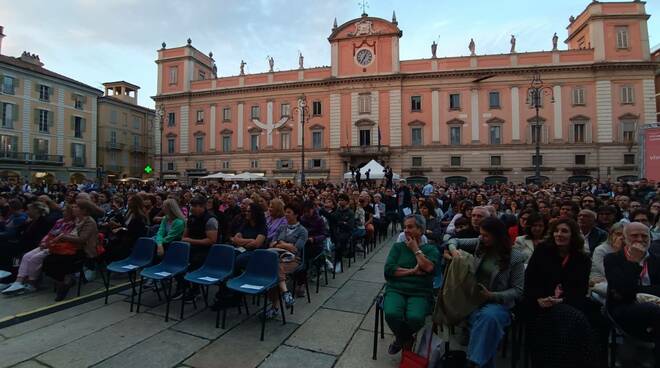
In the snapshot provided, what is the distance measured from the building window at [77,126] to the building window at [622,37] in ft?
191

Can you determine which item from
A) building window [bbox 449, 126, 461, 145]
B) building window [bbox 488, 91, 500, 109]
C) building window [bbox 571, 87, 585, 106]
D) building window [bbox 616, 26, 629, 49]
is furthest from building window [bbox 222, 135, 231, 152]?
building window [bbox 616, 26, 629, 49]

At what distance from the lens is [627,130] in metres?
30.0

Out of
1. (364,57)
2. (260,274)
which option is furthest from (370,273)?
(364,57)

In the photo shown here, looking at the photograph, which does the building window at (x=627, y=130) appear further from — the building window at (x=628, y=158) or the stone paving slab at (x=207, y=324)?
the stone paving slab at (x=207, y=324)

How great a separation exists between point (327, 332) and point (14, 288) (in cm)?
522

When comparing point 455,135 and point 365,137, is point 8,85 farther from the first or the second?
point 455,135

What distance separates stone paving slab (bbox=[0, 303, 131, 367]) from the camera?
348cm

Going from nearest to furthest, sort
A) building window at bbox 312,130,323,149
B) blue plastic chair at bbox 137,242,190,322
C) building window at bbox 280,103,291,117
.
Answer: blue plastic chair at bbox 137,242,190,322 → building window at bbox 312,130,323,149 → building window at bbox 280,103,291,117

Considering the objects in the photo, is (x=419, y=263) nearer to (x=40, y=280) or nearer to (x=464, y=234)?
(x=464, y=234)

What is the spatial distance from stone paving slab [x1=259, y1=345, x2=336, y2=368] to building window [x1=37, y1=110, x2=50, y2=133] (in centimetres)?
4395

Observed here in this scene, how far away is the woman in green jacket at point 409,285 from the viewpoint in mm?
3266

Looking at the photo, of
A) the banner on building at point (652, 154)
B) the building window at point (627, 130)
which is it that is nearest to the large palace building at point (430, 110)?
the building window at point (627, 130)

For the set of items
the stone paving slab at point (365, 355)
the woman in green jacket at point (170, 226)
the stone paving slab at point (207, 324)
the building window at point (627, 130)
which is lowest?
the stone paving slab at point (365, 355)

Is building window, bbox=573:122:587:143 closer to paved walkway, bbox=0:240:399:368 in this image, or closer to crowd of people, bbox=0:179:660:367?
crowd of people, bbox=0:179:660:367
